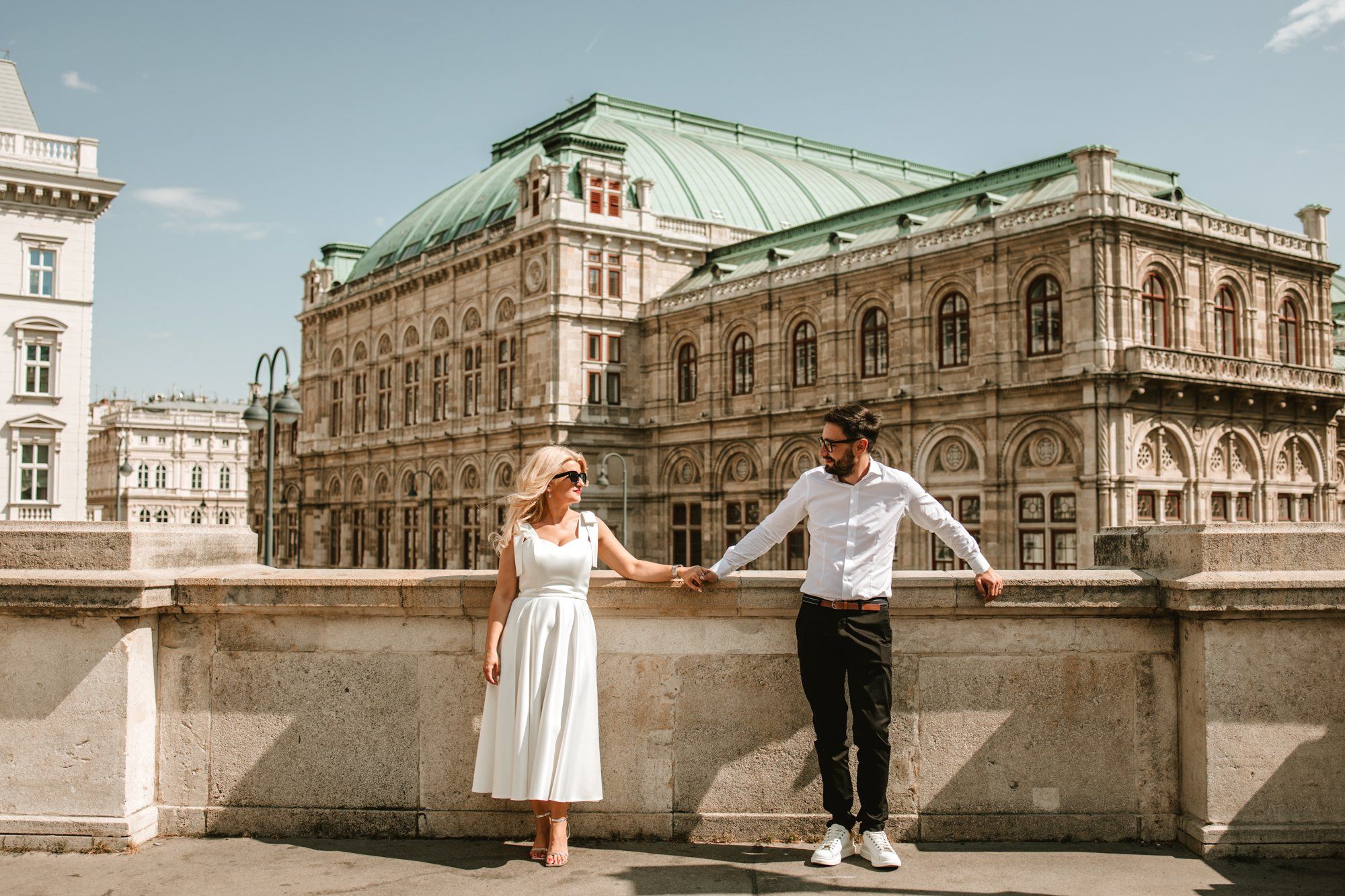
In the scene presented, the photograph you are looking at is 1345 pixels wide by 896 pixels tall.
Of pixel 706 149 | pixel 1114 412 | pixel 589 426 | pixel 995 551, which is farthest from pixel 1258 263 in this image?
pixel 706 149

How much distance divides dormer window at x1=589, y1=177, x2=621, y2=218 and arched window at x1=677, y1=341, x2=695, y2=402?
669cm

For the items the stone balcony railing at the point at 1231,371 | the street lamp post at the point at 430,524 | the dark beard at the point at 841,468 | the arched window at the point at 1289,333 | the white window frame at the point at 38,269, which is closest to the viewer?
the dark beard at the point at 841,468

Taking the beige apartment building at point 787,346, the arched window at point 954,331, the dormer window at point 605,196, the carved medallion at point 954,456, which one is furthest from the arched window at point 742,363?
the carved medallion at point 954,456

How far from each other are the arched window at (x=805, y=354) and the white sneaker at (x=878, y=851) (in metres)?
35.0

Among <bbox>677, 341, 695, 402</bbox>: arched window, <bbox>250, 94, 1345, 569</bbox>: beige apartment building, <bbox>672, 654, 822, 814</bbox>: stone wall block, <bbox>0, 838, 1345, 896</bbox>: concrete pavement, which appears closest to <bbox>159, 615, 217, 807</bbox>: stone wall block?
<bbox>0, 838, 1345, 896</bbox>: concrete pavement

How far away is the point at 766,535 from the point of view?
5758 mm

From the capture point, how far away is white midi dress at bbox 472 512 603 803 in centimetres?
541

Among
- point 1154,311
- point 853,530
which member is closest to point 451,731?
point 853,530

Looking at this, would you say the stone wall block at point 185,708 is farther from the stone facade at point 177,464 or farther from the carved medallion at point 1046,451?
the stone facade at point 177,464

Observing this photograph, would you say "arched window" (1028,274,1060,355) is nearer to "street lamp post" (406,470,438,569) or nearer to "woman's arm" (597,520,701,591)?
"street lamp post" (406,470,438,569)

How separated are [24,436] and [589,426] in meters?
19.9

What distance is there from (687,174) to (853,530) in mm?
50496

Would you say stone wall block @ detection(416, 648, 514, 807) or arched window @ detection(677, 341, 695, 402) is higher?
arched window @ detection(677, 341, 695, 402)

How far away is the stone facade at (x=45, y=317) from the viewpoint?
40.2 m
